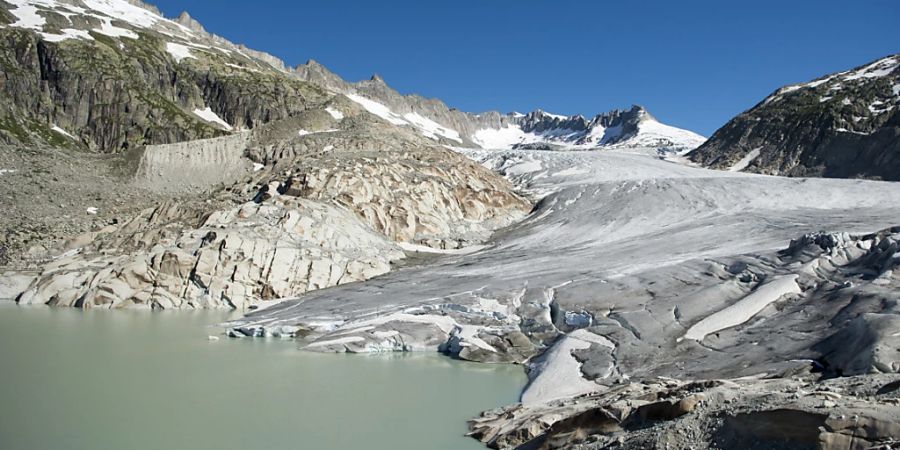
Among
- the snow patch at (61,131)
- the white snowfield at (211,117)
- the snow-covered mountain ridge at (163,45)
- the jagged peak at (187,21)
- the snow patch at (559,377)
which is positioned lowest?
the snow patch at (559,377)

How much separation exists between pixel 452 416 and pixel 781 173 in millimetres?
58680

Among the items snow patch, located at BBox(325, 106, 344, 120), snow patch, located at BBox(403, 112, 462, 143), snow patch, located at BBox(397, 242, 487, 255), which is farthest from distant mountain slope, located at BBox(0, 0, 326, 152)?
snow patch, located at BBox(403, 112, 462, 143)

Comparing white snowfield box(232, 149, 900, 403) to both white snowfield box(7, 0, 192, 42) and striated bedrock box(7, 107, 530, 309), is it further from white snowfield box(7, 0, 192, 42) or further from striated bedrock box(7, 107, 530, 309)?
white snowfield box(7, 0, 192, 42)

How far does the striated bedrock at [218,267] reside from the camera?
2806 centimetres

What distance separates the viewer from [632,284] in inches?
902

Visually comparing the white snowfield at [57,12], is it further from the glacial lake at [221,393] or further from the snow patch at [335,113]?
the glacial lake at [221,393]

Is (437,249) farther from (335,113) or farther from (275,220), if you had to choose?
(335,113)

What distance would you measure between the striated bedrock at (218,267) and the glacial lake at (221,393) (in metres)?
5.76

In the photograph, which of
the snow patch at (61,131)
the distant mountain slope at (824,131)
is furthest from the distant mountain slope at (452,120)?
the snow patch at (61,131)

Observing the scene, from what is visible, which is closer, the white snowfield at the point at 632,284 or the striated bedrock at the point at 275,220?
the white snowfield at the point at 632,284

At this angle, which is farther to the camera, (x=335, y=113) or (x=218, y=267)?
(x=335, y=113)

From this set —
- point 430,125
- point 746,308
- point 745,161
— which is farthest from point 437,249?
point 430,125

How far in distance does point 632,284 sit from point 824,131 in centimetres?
5025

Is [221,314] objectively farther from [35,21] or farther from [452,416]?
[35,21]
